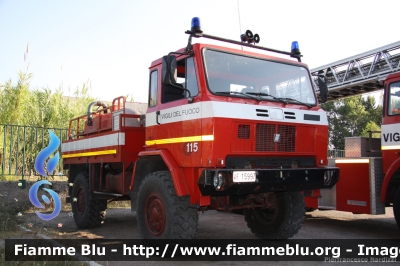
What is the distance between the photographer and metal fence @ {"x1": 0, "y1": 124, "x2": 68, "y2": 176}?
11.5m

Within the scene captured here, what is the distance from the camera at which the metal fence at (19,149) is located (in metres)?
11.5

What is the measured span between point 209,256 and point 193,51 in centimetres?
307

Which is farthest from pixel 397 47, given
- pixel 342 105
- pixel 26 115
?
pixel 342 105

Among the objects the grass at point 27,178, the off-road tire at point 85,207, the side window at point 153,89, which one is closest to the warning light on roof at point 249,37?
the side window at point 153,89

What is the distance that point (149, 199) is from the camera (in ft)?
19.9

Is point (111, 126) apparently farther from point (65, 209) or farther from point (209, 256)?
point (65, 209)

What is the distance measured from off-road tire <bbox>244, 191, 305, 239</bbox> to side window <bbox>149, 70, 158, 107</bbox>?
102 inches

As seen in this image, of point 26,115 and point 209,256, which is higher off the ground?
point 26,115

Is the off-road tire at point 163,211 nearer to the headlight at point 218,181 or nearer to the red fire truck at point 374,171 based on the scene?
the headlight at point 218,181

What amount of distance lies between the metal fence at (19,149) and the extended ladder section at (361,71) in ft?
34.5

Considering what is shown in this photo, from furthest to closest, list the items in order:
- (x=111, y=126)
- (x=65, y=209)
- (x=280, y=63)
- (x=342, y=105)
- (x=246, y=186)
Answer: (x=342, y=105)
(x=65, y=209)
(x=111, y=126)
(x=280, y=63)
(x=246, y=186)

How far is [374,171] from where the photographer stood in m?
7.80

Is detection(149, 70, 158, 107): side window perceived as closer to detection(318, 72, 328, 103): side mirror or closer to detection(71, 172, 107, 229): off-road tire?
detection(318, 72, 328, 103): side mirror

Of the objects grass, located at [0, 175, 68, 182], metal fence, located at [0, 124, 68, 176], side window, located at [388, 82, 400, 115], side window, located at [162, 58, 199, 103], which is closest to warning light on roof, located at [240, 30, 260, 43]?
side window, located at [162, 58, 199, 103]
